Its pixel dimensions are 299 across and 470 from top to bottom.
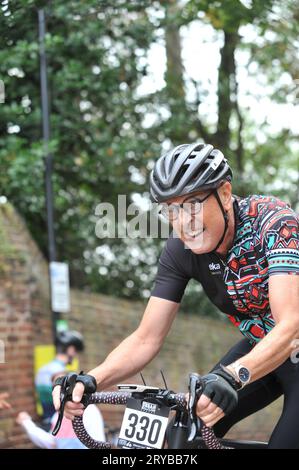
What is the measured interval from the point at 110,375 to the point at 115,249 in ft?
31.3

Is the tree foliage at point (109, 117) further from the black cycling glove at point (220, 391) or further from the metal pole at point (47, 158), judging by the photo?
the black cycling glove at point (220, 391)

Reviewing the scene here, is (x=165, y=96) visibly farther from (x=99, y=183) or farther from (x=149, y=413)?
(x=149, y=413)

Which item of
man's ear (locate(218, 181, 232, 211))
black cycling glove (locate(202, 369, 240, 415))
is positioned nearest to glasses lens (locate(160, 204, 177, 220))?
man's ear (locate(218, 181, 232, 211))

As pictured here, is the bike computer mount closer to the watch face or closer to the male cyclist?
the male cyclist

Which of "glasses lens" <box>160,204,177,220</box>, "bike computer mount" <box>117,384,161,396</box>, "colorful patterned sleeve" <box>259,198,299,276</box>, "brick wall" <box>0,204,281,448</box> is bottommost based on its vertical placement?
"brick wall" <box>0,204,281,448</box>

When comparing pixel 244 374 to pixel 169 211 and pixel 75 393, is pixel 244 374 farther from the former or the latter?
pixel 169 211

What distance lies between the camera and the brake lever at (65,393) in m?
3.46

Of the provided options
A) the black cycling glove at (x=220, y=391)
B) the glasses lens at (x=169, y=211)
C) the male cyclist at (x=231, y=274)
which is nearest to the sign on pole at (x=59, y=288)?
the male cyclist at (x=231, y=274)

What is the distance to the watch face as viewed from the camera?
3.15 metres

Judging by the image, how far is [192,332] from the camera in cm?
1353

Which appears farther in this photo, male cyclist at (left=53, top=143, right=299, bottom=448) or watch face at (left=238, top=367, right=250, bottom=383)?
male cyclist at (left=53, top=143, right=299, bottom=448)

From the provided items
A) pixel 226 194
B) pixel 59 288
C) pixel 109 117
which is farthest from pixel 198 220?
pixel 109 117
